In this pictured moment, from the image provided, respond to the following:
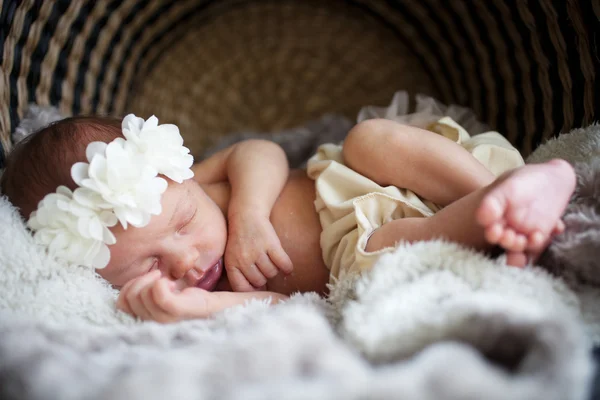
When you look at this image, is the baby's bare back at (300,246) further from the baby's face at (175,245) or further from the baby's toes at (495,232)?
the baby's toes at (495,232)

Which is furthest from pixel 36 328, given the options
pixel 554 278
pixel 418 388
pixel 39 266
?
pixel 554 278

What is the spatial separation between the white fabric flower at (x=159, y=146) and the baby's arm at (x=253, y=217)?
0.16 metres

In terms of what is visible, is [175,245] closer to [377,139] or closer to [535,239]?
[377,139]

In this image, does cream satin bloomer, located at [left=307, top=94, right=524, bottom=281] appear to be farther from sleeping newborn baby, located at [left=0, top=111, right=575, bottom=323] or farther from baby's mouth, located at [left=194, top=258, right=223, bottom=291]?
baby's mouth, located at [left=194, top=258, right=223, bottom=291]

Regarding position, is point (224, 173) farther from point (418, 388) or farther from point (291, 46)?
point (418, 388)

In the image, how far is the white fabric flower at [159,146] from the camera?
0.86m

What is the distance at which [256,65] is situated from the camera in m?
1.64

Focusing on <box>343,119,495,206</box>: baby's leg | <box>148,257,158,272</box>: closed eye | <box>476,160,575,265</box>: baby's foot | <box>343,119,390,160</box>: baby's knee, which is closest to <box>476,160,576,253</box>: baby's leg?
<box>476,160,575,265</box>: baby's foot

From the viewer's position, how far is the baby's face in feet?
2.92

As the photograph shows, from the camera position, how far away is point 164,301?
0.80 m

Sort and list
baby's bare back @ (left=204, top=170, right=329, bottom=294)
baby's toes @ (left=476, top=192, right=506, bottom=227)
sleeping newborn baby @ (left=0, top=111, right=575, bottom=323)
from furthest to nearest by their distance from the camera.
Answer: baby's bare back @ (left=204, top=170, right=329, bottom=294)
sleeping newborn baby @ (left=0, top=111, right=575, bottom=323)
baby's toes @ (left=476, top=192, right=506, bottom=227)

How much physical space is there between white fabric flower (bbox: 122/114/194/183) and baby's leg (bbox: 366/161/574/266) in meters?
0.39

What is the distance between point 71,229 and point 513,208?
2.11 feet

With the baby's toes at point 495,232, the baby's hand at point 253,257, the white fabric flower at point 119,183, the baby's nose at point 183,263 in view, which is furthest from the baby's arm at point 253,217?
the baby's toes at point 495,232
